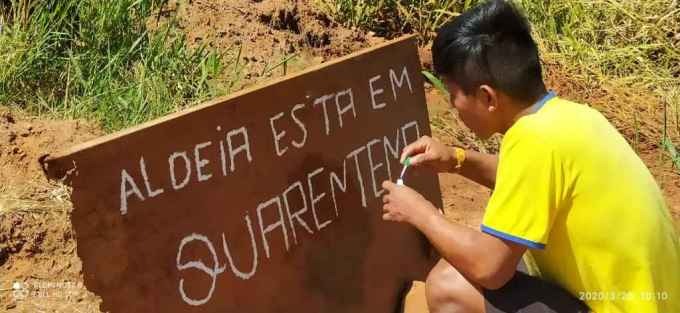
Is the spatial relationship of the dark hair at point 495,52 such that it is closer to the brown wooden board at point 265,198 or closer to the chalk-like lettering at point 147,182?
the brown wooden board at point 265,198

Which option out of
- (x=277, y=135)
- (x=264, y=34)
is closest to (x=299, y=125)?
(x=277, y=135)

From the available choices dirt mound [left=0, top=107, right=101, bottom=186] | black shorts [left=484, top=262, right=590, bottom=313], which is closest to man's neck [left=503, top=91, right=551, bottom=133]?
black shorts [left=484, top=262, right=590, bottom=313]

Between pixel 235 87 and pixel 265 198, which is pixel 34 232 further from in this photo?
pixel 235 87

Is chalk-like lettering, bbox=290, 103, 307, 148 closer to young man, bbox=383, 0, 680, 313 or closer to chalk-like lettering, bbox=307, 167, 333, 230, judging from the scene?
chalk-like lettering, bbox=307, 167, 333, 230

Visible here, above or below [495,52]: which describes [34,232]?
below

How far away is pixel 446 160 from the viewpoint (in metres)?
2.57

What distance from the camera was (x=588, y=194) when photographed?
198 centimetres

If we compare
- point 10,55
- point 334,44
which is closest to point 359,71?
point 10,55

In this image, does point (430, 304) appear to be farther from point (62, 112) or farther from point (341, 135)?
point (62, 112)

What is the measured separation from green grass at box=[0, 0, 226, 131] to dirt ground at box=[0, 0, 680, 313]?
0.56 feet

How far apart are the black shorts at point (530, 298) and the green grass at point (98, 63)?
1.69 metres

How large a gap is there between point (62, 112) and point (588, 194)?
2.14 meters

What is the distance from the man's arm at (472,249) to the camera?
203 cm

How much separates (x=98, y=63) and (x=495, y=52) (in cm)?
212
